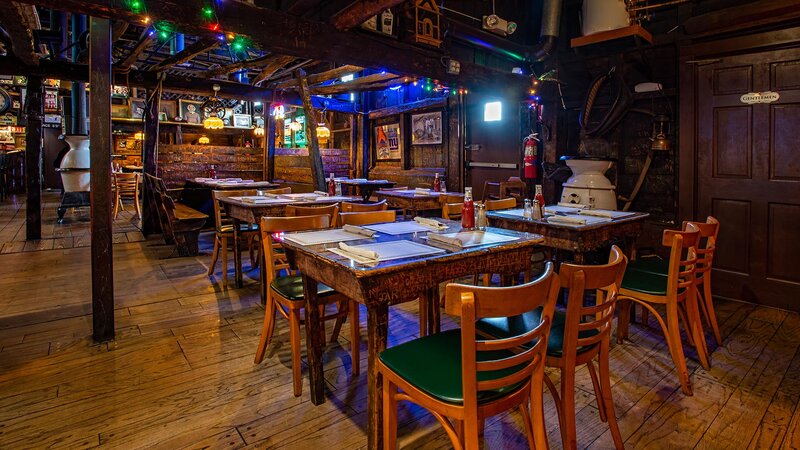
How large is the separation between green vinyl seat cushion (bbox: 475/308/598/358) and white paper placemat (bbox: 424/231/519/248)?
0.37 meters

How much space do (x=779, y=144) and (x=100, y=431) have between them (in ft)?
17.9

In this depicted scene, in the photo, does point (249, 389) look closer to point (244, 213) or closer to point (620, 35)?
point (244, 213)

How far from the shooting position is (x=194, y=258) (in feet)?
18.5

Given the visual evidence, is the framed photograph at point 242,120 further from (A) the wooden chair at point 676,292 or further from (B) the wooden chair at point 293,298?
(A) the wooden chair at point 676,292

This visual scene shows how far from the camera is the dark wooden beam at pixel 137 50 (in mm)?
5201

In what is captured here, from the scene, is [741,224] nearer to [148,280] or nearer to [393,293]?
[393,293]

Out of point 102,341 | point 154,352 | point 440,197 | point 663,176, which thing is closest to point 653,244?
point 663,176

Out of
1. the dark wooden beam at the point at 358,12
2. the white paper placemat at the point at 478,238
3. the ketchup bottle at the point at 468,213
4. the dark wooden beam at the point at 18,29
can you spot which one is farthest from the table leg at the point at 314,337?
the dark wooden beam at the point at 18,29

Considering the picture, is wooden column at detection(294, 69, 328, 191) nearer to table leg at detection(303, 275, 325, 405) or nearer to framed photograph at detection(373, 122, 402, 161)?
framed photograph at detection(373, 122, 402, 161)

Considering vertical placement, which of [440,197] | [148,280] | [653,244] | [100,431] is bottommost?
[100,431]

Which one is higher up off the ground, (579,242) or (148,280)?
(579,242)

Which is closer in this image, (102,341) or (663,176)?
(102,341)

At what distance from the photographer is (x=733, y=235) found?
13.7ft

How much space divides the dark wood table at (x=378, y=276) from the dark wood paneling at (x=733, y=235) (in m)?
3.15
